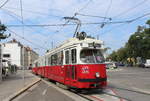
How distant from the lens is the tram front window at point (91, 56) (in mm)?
15133

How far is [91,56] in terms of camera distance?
1531 centimetres

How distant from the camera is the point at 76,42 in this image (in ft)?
51.0

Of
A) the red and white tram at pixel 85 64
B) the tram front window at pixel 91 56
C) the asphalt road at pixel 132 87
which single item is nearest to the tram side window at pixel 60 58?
the red and white tram at pixel 85 64

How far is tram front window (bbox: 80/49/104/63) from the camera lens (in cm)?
1513

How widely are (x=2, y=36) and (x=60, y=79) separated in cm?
1322

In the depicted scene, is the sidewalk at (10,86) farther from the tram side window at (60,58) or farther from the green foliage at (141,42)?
the green foliage at (141,42)

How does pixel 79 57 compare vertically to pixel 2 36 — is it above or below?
below

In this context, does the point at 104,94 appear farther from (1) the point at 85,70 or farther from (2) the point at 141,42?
(2) the point at 141,42

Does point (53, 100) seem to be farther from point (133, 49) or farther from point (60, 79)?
point (133, 49)

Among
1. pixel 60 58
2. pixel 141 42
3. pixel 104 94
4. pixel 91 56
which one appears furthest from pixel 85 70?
pixel 141 42

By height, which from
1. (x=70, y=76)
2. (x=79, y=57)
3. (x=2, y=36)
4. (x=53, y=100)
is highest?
(x=2, y=36)

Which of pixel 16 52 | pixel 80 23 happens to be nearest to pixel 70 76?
pixel 80 23

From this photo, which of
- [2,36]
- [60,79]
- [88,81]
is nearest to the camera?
[88,81]

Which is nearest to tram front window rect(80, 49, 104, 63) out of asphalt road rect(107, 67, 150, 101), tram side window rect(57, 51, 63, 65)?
asphalt road rect(107, 67, 150, 101)
